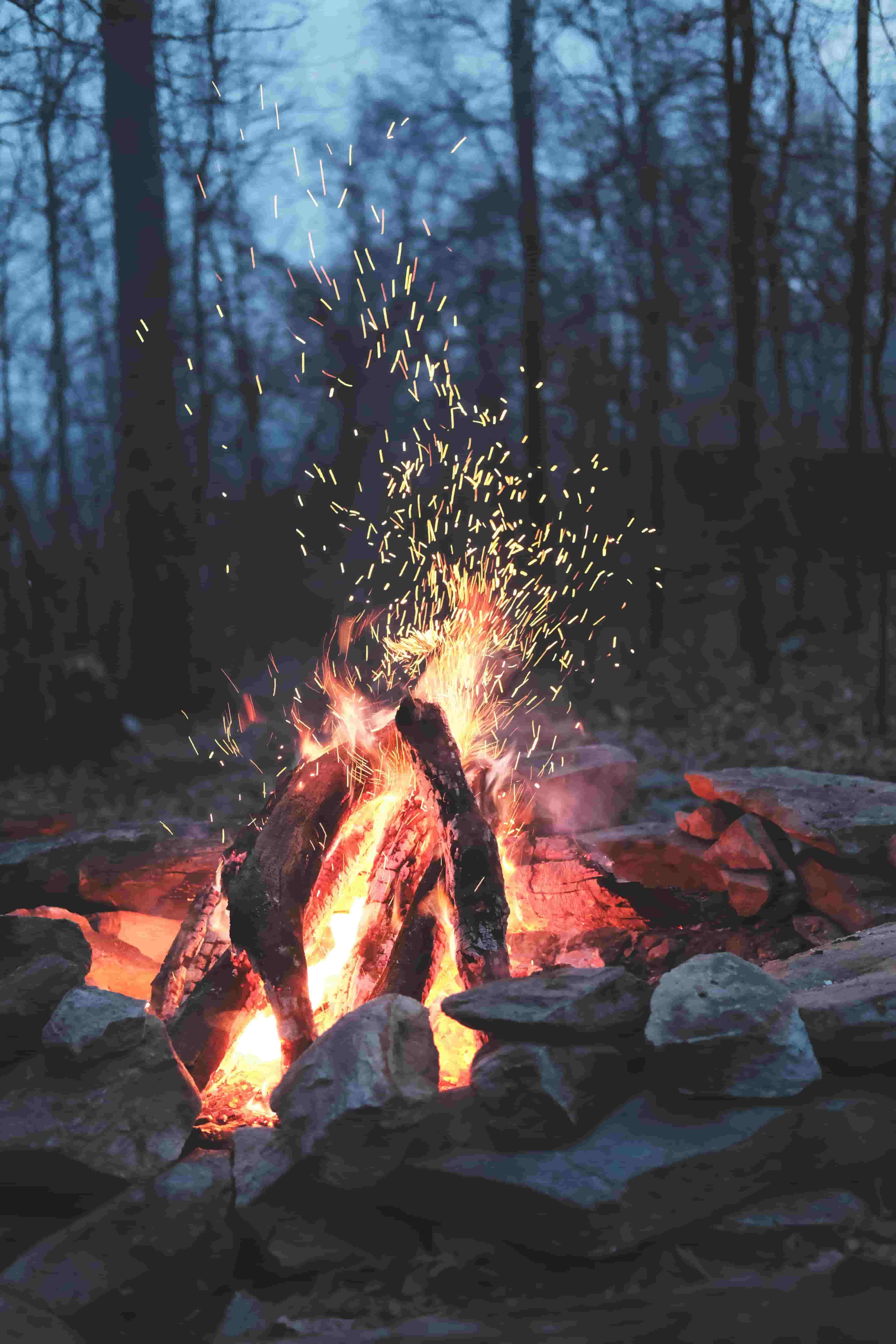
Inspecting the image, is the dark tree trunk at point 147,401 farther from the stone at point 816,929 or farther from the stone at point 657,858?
the stone at point 816,929

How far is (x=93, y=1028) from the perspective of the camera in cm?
247

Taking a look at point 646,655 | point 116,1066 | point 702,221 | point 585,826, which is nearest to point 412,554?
point 646,655

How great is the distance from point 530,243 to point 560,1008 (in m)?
9.51

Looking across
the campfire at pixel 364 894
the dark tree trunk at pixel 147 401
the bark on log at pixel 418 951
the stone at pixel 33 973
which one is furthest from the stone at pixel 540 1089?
the dark tree trunk at pixel 147 401

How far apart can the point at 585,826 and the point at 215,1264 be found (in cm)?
358

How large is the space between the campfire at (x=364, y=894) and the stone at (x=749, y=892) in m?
0.77

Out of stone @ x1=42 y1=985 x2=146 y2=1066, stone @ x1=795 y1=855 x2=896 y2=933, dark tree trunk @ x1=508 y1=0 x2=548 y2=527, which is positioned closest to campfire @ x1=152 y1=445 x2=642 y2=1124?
stone @ x1=42 y1=985 x2=146 y2=1066

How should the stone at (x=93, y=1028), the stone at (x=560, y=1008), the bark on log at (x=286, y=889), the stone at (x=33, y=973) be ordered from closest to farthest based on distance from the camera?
the stone at (x=560, y=1008) → the stone at (x=93, y=1028) → the stone at (x=33, y=973) → the bark on log at (x=286, y=889)

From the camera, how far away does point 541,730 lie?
8867 mm

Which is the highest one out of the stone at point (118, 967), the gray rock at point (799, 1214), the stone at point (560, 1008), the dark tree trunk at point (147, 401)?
the dark tree trunk at point (147, 401)

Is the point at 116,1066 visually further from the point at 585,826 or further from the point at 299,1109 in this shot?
the point at 585,826

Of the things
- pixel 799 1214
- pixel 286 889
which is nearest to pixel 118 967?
pixel 286 889

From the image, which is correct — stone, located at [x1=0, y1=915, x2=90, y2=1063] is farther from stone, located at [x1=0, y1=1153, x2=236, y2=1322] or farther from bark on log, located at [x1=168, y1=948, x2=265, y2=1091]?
stone, located at [x1=0, y1=1153, x2=236, y2=1322]

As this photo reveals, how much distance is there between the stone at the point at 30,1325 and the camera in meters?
1.92
